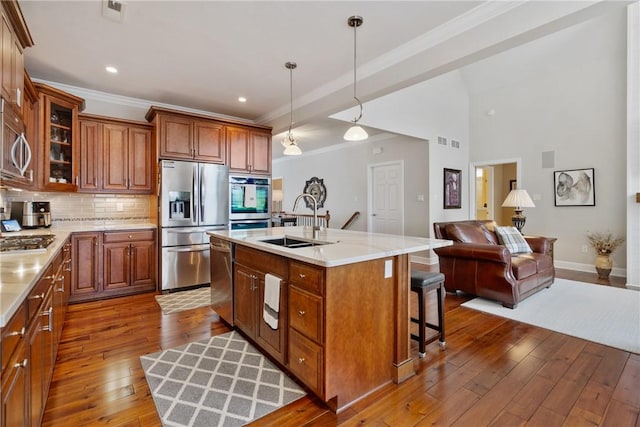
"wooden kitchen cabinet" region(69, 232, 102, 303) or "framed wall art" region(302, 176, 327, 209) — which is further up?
"framed wall art" region(302, 176, 327, 209)

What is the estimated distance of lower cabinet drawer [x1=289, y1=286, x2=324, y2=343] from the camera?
176 cm

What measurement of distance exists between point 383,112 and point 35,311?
4979 millimetres

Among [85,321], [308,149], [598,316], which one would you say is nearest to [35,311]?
[85,321]

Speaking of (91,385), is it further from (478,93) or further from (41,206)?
(478,93)

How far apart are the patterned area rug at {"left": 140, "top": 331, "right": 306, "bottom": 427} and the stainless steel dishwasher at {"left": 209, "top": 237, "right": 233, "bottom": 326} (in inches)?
14.5

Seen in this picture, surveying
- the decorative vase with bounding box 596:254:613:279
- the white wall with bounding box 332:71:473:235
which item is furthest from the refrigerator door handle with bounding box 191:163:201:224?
the decorative vase with bounding box 596:254:613:279

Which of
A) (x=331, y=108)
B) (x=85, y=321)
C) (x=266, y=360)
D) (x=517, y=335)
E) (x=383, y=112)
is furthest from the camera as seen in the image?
(x=383, y=112)

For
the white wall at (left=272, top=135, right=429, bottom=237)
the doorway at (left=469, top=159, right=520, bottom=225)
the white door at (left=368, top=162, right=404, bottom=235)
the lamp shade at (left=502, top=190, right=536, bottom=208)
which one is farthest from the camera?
the doorway at (left=469, top=159, right=520, bottom=225)

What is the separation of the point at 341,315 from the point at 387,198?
5.26 m

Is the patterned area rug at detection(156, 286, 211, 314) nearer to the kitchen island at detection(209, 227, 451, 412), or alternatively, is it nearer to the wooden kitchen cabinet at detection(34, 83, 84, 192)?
the kitchen island at detection(209, 227, 451, 412)

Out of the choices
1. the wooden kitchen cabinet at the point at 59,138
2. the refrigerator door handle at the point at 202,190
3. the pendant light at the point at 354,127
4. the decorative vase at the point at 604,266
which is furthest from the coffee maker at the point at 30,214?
the decorative vase at the point at 604,266

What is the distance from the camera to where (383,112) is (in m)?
5.23

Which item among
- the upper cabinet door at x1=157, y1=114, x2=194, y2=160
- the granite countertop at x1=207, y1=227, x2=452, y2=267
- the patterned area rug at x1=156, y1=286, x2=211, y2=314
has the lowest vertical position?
the patterned area rug at x1=156, y1=286, x2=211, y2=314

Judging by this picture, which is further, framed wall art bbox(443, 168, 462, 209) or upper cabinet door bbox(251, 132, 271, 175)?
framed wall art bbox(443, 168, 462, 209)
